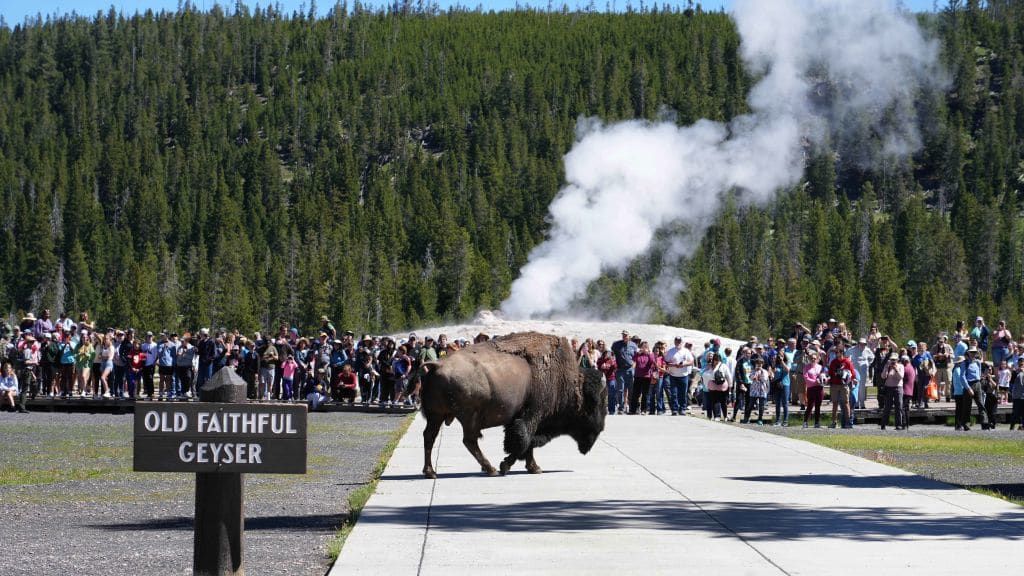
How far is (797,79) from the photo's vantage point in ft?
598

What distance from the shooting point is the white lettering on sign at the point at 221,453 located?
6.73 meters

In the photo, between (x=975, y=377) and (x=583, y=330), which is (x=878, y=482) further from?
(x=583, y=330)

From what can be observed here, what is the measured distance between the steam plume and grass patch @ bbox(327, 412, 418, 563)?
50.3m

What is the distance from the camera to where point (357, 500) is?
1180 centimetres

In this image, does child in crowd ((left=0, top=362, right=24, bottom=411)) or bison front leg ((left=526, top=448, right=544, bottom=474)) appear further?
child in crowd ((left=0, top=362, right=24, bottom=411))

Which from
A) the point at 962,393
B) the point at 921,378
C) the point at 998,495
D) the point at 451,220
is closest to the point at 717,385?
the point at 962,393

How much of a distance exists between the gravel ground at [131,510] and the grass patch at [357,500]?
9cm

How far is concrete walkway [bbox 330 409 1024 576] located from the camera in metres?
8.36

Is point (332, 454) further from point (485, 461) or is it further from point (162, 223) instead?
point (162, 223)

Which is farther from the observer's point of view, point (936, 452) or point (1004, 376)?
point (1004, 376)

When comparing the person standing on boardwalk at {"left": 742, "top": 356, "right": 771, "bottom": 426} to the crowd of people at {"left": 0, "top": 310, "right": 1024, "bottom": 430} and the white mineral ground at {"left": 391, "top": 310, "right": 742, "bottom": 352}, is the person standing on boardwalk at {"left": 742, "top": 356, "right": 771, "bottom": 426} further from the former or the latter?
the white mineral ground at {"left": 391, "top": 310, "right": 742, "bottom": 352}

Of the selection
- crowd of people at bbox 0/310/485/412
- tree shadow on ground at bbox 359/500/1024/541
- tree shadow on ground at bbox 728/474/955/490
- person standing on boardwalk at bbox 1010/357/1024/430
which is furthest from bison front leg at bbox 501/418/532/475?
crowd of people at bbox 0/310/485/412

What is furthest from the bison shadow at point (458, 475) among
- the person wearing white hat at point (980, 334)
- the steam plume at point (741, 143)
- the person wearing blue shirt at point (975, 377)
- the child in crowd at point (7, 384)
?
the steam plume at point (741, 143)

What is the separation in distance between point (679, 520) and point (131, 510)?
479cm
